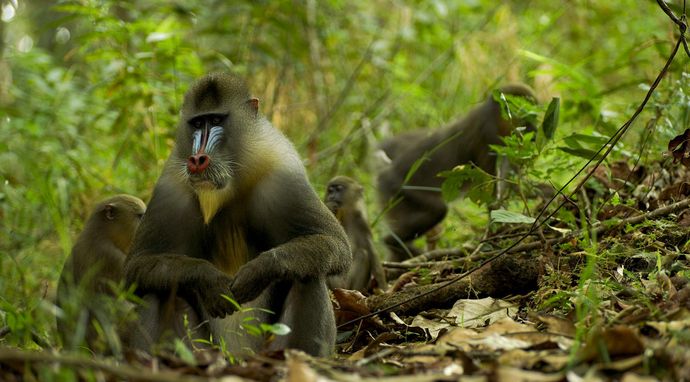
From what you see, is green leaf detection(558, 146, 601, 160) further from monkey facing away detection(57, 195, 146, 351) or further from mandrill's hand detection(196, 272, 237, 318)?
monkey facing away detection(57, 195, 146, 351)

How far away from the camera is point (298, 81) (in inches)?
387

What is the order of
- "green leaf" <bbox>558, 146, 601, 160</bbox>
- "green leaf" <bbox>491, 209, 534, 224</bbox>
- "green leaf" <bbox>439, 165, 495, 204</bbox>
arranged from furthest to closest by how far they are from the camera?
"green leaf" <bbox>439, 165, 495, 204</bbox>
"green leaf" <bbox>558, 146, 601, 160</bbox>
"green leaf" <bbox>491, 209, 534, 224</bbox>

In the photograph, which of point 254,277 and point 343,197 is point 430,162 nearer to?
point 343,197

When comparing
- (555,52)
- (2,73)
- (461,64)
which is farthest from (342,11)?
(2,73)

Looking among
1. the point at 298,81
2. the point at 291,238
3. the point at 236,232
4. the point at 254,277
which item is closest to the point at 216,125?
the point at 236,232

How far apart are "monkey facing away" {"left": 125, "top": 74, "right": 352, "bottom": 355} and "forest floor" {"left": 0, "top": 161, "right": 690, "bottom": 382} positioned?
42 centimetres

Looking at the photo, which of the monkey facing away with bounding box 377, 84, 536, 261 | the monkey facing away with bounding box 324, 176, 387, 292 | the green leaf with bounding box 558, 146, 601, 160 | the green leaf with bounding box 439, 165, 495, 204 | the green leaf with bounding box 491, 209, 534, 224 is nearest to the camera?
the green leaf with bounding box 491, 209, 534, 224

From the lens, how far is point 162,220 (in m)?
→ 3.92

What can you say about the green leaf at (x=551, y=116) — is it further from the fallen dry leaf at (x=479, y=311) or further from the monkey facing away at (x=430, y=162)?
the monkey facing away at (x=430, y=162)

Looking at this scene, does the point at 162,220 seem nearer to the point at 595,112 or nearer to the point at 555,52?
the point at 595,112

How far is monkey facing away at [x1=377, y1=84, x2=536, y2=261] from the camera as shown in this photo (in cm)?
848

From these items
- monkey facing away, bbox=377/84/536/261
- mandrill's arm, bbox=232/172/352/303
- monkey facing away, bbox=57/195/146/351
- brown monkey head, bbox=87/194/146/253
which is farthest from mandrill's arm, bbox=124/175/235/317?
monkey facing away, bbox=377/84/536/261

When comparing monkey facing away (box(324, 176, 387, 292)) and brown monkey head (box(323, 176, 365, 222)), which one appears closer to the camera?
monkey facing away (box(324, 176, 387, 292))

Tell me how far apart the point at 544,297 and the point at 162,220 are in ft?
6.34
